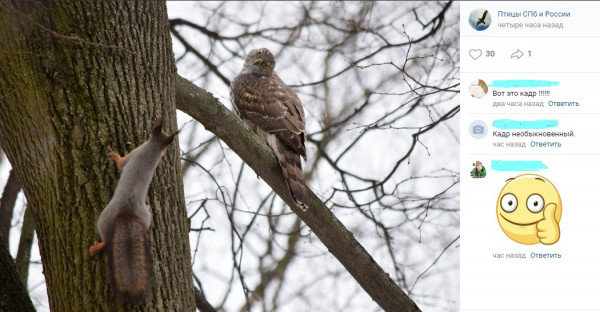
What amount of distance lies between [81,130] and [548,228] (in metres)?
2.46

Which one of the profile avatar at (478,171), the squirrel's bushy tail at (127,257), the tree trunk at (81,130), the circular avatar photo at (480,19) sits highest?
the circular avatar photo at (480,19)

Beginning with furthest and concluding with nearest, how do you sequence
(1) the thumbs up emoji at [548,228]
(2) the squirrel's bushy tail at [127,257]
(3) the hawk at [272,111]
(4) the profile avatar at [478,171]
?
(3) the hawk at [272,111], (4) the profile avatar at [478,171], (1) the thumbs up emoji at [548,228], (2) the squirrel's bushy tail at [127,257]

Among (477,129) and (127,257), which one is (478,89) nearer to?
(477,129)

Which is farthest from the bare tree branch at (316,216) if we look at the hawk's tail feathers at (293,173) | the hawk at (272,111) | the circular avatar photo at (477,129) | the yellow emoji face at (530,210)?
the circular avatar photo at (477,129)

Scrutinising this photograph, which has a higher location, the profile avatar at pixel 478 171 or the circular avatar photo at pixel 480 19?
the circular avatar photo at pixel 480 19

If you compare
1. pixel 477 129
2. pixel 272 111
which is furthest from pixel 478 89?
pixel 272 111

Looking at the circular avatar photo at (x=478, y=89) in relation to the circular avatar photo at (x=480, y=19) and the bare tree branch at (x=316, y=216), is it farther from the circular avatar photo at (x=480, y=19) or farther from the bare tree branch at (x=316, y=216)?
the bare tree branch at (x=316, y=216)

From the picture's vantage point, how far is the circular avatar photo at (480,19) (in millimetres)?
3950

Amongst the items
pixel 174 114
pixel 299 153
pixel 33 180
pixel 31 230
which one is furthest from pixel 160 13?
pixel 31 230

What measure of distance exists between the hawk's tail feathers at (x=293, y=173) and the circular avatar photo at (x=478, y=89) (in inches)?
43.3

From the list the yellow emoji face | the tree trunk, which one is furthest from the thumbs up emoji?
the tree trunk

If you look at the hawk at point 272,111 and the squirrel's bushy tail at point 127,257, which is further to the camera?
the hawk at point 272,111

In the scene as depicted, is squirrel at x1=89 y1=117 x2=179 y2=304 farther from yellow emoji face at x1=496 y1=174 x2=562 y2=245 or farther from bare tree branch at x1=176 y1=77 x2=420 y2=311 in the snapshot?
yellow emoji face at x1=496 y1=174 x2=562 y2=245

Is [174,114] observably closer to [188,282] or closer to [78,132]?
[78,132]
